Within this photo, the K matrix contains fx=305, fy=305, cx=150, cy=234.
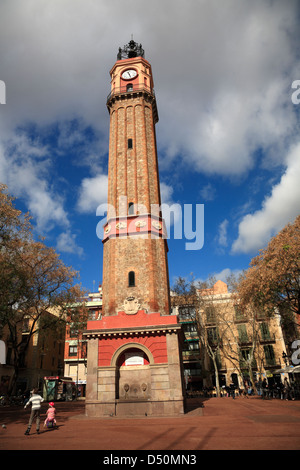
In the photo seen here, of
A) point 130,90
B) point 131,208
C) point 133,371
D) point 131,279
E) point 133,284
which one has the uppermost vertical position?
point 130,90

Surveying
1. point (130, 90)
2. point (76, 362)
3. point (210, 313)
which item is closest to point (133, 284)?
point (130, 90)

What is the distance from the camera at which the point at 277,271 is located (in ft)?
64.8

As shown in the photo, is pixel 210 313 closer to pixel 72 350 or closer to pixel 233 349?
pixel 233 349

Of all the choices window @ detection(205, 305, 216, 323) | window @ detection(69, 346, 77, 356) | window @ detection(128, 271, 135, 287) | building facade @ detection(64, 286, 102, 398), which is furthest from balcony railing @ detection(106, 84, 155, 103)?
window @ detection(69, 346, 77, 356)

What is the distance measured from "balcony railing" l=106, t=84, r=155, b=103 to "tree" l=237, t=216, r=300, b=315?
664 inches

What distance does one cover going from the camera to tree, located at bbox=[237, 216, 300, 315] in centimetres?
1964

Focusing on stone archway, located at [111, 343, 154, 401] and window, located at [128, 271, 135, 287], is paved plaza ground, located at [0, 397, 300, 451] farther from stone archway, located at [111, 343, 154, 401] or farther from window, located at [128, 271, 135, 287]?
window, located at [128, 271, 135, 287]

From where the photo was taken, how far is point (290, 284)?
20672mm

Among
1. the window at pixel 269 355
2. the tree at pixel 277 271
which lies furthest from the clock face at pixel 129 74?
the window at pixel 269 355

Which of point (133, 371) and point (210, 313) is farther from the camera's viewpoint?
point (210, 313)

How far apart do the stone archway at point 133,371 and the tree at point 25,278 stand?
8.39 m

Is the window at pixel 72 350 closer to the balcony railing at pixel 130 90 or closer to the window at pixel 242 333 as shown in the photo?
the window at pixel 242 333

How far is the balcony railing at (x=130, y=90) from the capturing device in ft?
87.9

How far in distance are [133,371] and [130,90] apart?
23.2 metres
